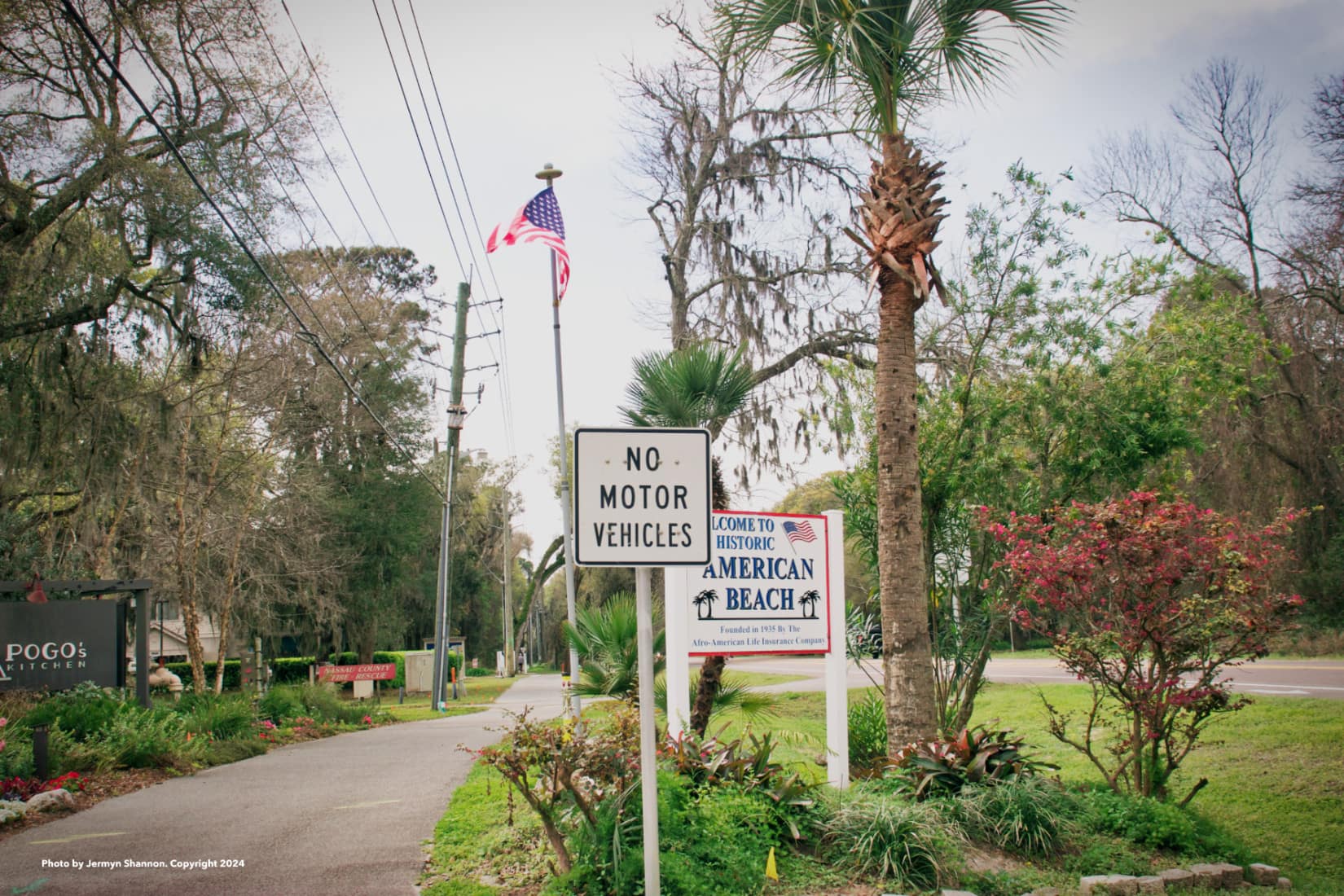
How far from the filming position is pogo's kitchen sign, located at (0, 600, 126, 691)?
1188 cm

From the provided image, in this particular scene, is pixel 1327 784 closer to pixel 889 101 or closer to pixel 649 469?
pixel 889 101

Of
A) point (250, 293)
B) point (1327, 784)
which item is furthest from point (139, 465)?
point (1327, 784)

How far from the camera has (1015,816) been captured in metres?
6.85

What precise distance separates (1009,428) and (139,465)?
548 inches

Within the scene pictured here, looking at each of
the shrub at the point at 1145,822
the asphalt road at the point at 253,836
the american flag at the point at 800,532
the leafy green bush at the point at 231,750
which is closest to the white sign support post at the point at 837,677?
the american flag at the point at 800,532

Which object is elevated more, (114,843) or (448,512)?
(448,512)

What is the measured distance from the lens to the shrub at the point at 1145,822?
705 cm

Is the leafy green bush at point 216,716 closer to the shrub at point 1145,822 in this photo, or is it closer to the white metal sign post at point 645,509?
the white metal sign post at point 645,509

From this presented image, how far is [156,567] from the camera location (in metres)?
22.0

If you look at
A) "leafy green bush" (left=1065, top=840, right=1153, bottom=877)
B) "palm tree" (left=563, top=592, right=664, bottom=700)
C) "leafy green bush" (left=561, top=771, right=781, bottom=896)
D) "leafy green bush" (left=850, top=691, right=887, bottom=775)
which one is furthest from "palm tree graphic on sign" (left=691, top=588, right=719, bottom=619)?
"leafy green bush" (left=1065, top=840, right=1153, bottom=877)

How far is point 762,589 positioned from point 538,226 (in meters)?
9.96

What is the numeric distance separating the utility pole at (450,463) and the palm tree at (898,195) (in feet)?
52.2

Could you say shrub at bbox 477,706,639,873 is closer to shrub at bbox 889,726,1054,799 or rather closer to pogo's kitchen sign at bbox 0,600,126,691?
shrub at bbox 889,726,1054,799

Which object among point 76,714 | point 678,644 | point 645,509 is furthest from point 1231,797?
point 76,714
